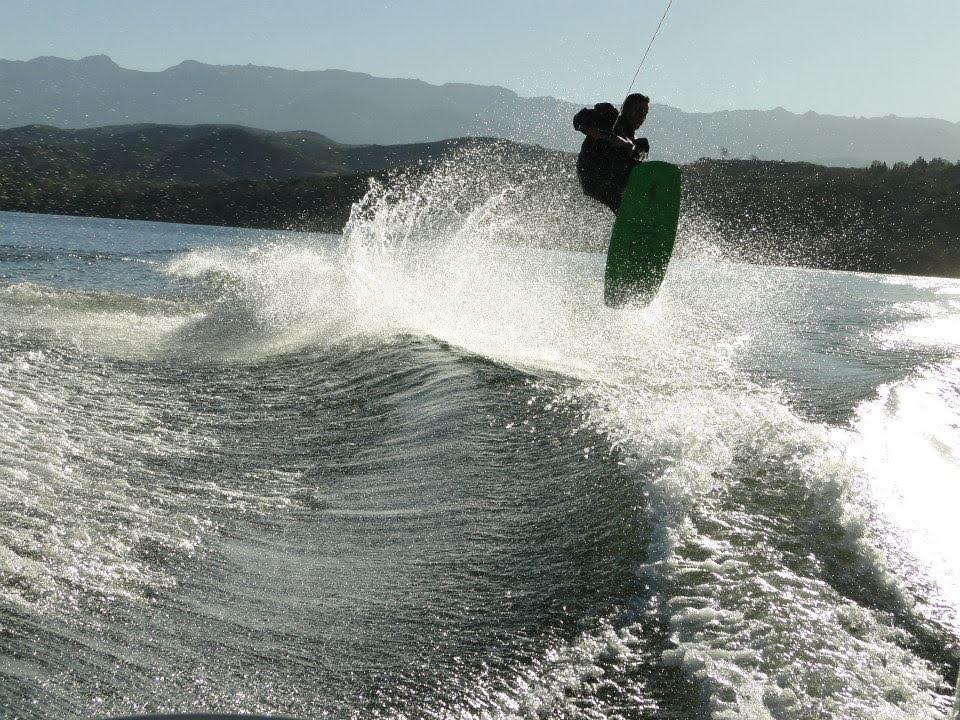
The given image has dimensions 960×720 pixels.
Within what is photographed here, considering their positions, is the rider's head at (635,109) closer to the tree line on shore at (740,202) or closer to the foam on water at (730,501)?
the foam on water at (730,501)

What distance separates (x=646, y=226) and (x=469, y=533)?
23.3 feet

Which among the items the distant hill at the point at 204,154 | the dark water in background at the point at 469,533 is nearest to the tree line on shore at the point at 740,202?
the distant hill at the point at 204,154

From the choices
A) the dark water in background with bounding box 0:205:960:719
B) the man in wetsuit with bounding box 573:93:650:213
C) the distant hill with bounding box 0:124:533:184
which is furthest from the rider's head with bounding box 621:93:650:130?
the distant hill with bounding box 0:124:533:184

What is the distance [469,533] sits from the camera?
11.9 feet

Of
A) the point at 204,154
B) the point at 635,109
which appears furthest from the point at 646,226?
the point at 204,154

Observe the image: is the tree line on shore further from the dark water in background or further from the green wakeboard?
the dark water in background

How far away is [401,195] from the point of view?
208ft

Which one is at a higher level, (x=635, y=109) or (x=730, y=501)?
(x=635, y=109)

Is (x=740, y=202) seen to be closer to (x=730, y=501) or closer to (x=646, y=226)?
(x=646, y=226)

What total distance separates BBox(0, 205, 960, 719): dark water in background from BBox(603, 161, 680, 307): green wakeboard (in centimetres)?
221

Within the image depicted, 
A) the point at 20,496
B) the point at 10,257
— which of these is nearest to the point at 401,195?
the point at 10,257

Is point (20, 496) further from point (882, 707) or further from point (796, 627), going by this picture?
point (882, 707)

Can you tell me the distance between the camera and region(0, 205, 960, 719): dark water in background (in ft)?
7.85

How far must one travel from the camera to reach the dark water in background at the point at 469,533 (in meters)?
2.39
